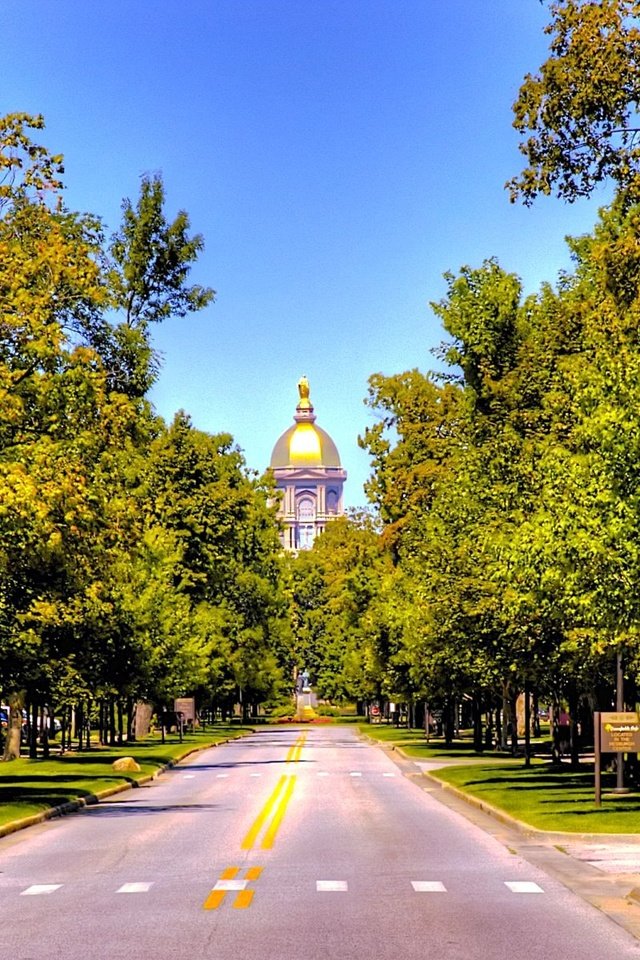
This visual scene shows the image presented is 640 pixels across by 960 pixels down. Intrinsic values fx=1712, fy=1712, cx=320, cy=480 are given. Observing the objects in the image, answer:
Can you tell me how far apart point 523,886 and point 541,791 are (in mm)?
17439

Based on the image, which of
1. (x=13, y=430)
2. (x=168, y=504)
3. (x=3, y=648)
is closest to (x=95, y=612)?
(x=3, y=648)

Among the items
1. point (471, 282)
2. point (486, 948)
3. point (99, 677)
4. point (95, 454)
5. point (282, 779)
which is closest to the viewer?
point (486, 948)

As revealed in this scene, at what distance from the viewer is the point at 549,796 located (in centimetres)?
3319

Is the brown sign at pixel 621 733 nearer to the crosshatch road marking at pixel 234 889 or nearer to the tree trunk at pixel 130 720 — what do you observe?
the crosshatch road marking at pixel 234 889

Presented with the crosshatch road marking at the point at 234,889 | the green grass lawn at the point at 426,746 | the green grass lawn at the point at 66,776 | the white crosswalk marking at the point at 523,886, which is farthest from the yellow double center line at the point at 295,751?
the white crosswalk marking at the point at 523,886

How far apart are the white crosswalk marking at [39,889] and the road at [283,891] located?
28mm

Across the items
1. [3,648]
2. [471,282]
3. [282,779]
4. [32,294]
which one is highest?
[471,282]

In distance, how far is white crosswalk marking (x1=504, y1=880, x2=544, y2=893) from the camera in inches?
682

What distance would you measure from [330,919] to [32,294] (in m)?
19.7

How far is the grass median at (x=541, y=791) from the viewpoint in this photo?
26.5 m

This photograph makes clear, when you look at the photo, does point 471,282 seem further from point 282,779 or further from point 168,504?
point 168,504

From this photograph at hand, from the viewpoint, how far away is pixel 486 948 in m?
13.1

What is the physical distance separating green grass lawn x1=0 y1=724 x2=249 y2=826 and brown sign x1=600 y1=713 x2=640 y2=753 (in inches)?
394

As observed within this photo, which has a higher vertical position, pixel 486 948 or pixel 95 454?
pixel 95 454
